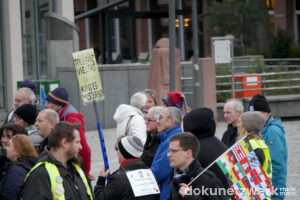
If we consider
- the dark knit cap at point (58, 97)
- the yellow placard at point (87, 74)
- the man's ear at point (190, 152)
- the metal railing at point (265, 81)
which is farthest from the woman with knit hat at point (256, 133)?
the metal railing at point (265, 81)

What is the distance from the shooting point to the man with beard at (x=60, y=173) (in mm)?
5051

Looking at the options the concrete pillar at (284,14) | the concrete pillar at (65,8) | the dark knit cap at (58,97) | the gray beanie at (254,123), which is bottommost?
the gray beanie at (254,123)

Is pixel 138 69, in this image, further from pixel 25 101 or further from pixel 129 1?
pixel 129 1

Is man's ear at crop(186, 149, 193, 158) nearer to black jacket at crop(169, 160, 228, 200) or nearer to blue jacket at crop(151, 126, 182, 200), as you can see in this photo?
black jacket at crop(169, 160, 228, 200)

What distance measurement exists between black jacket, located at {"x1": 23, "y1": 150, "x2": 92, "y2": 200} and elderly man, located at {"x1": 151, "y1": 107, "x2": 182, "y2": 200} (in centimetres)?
117

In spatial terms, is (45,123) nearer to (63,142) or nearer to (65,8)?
(63,142)

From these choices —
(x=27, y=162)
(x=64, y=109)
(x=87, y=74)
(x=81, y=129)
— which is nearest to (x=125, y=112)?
(x=81, y=129)

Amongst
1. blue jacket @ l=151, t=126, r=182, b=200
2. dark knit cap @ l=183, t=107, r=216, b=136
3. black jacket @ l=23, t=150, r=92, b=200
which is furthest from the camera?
blue jacket @ l=151, t=126, r=182, b=200

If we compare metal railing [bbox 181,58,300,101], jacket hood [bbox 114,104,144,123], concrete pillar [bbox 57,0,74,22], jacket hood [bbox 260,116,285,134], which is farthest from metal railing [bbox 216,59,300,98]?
jacket hood [bbox 260,116,285,134]

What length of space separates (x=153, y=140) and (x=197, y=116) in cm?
106

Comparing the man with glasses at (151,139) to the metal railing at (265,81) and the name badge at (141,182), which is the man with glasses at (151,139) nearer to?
the name badge at (141,182)

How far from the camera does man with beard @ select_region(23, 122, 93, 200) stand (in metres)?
5.05

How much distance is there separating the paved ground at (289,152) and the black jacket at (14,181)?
516 centimetres

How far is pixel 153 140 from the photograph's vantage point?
283 inches
